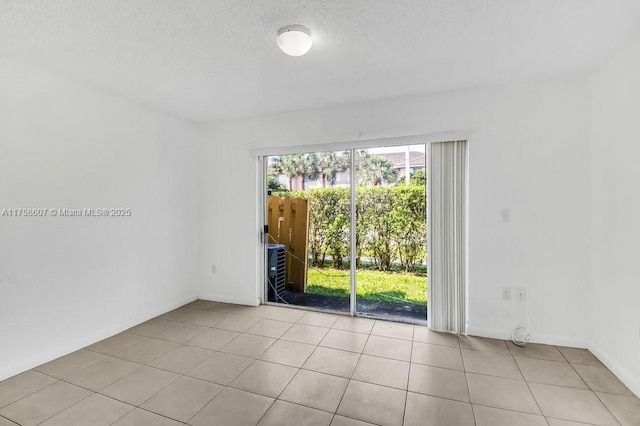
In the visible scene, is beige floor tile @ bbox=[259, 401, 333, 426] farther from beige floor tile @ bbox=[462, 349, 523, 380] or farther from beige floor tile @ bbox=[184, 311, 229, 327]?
beige floor tile @ bbox=[184, 311, 229, 327]

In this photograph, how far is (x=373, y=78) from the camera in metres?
2.73

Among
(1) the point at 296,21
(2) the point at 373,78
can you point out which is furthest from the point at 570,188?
(1) the point at 296,21

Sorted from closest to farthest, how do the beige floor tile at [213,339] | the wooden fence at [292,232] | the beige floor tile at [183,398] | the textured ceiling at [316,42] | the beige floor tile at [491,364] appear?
1. the textured ceiling at [316,42]
2. the beige floor tile at [183,398]
3. the beige floor tile at [491,364]
4. the beige floor tile at [213,339]
5. the wooden fence at [292,232]

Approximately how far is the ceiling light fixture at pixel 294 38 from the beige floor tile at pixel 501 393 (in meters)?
2.67

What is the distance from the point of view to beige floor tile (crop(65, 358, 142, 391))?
2.19m

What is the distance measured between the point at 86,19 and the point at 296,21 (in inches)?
52.0

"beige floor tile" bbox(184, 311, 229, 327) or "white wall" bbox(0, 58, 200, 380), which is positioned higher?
"white wall" bbox(0, 58, 200, 380)

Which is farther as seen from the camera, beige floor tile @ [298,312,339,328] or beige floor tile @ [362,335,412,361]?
beige floor tile @ [298,312,339,328]

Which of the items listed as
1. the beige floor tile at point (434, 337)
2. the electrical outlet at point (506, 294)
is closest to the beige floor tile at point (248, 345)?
the beige floor tile at point (434, 337)

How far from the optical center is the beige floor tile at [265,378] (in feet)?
6.88

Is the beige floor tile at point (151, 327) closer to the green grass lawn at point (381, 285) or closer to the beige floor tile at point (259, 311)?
the beige floor tile at point (259, 311)

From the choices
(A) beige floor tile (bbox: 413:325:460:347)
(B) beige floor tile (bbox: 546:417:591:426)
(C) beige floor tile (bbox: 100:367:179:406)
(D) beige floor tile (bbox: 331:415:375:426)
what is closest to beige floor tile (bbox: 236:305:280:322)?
(C) beige floor tile (bbox: 100:367:179:406)

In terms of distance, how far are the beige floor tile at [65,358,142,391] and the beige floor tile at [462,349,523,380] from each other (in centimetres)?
278

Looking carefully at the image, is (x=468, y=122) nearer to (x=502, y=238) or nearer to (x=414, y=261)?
(x=502, y=238)
